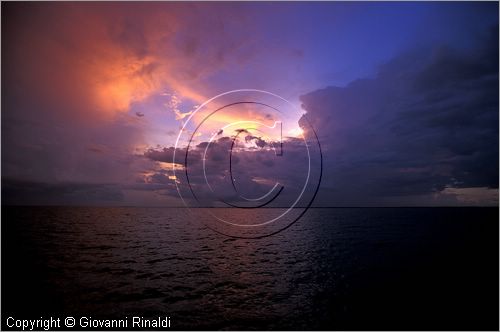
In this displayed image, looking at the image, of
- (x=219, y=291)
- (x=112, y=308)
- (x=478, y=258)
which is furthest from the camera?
(x=478, y=258)

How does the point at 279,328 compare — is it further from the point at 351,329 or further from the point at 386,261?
the point at 386,261

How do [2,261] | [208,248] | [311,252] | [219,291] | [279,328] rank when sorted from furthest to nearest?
[208,248] → [311,252] → [2,261] → [219,291] → [279,328]

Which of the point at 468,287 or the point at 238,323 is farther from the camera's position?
the point at 468,287

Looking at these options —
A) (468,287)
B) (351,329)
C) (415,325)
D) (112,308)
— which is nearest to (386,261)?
(468,287)

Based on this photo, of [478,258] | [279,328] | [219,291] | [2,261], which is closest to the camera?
[279,328]

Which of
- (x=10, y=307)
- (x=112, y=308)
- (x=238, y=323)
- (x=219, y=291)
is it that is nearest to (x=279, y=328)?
(x=238, y=323)

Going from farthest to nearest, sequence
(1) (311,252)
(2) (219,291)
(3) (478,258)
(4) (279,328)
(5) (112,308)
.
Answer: (1) (311,252), (3) (478,258), (2) (219,291), (5) (112,308), (4) (279,328)

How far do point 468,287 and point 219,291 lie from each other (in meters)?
26.7

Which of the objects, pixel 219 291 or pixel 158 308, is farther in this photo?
pixel 219 291

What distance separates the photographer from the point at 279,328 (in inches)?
725

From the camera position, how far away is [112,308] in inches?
824

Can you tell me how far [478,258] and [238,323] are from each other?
44.3 metres

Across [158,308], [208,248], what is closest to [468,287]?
[158,308]

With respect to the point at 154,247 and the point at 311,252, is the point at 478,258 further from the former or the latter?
the point at 154,247
